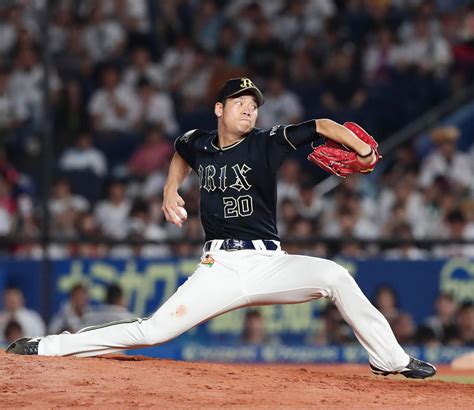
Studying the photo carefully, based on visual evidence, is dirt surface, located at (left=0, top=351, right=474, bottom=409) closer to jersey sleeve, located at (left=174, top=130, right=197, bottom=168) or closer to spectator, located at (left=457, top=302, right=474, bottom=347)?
jersey sleeve, located at (left=174, top=130, right=197, bottom=168)

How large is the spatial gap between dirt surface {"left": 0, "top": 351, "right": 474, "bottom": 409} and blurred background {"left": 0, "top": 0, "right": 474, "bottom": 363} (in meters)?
3.84

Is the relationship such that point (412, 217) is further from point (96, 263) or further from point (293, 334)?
point (96, 263)

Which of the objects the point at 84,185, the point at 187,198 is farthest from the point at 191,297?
the point at 84,185

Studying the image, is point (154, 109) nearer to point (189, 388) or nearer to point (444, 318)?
point (444, 318)

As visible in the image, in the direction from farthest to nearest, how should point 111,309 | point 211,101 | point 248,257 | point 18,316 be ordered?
1. point 211,101
2. point 18,316
3. point 111,309
4. point 248,257

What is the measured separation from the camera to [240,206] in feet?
19.6

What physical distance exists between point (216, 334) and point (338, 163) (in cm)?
494

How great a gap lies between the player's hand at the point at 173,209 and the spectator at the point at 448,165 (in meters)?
5.75

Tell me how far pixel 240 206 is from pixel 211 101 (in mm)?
7314

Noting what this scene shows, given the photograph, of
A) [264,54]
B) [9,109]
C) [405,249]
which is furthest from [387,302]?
[9,109]

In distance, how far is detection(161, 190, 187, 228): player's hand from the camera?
19.8 feet

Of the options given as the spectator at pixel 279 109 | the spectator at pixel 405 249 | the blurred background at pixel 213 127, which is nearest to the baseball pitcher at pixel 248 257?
the blurred background at pixel 213 127

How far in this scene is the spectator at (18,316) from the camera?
1016 centimetres

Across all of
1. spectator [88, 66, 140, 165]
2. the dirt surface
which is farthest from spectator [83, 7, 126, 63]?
the dirt surface
